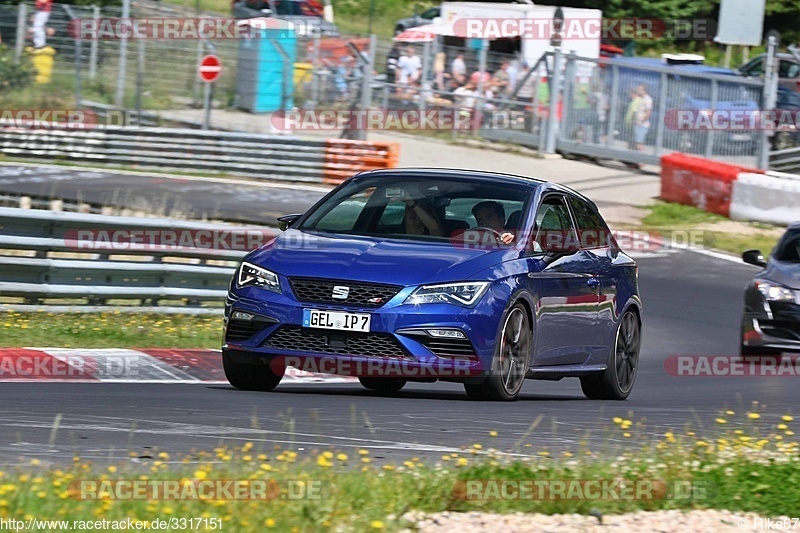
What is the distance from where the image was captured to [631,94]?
3000 cm

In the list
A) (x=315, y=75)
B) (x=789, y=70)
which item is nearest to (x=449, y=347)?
(x=315, y=75)

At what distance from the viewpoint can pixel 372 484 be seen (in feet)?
18.3

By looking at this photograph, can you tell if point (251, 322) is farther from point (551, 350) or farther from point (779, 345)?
point (779, 345)

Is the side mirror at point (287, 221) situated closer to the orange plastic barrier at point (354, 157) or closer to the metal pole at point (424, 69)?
the orange plastic barrier at point (354, 157)

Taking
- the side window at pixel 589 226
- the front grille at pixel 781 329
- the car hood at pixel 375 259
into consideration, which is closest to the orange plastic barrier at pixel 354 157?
the front grille at pixel 781 329

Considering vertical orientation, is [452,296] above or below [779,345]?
above

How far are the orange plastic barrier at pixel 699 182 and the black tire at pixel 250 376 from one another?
17.1 meters

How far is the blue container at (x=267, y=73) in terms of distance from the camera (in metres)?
29.8

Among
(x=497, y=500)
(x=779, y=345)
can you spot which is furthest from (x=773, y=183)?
(x=497, y=500)

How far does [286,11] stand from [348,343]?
30934mm

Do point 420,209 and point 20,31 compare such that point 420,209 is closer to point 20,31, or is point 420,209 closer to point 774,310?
point 774,310

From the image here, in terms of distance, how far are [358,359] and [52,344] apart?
3433 millimetres

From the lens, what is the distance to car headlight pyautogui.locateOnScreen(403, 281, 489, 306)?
873 centimetres

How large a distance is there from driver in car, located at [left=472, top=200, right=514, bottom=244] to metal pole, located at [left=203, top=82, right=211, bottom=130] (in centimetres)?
2064
